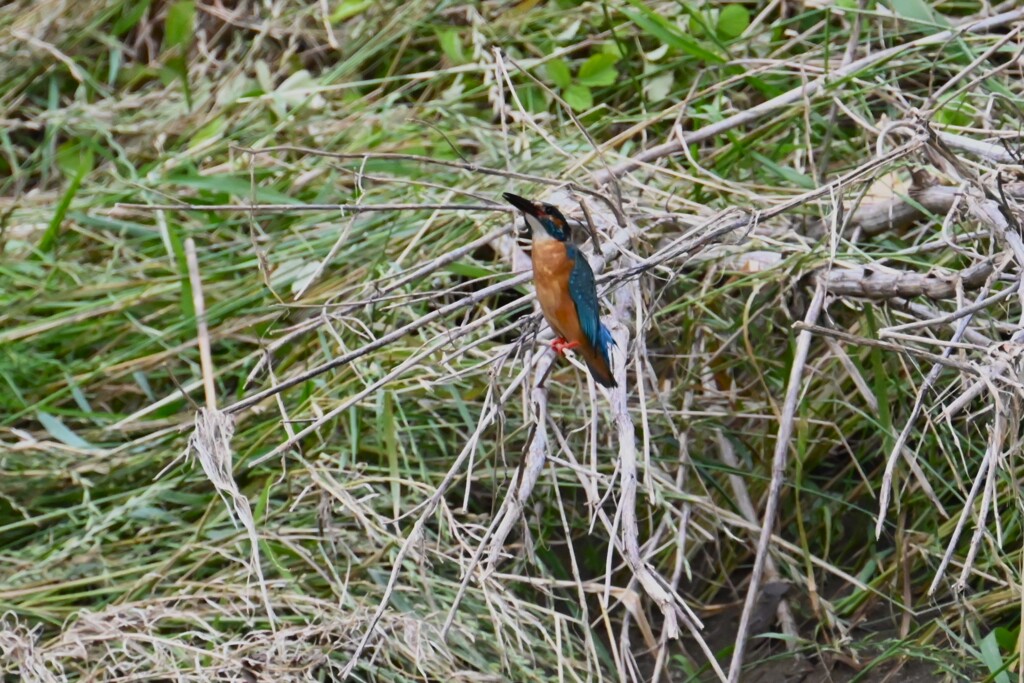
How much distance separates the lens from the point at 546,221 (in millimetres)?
2451

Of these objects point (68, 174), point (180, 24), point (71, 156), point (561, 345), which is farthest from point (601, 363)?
point (180, 24)

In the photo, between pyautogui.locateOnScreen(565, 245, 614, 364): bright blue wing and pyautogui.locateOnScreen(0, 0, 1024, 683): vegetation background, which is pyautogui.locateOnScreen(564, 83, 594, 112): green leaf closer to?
pyautogui.locateOnScreen(0, 0, 1024, 683): vegetation background

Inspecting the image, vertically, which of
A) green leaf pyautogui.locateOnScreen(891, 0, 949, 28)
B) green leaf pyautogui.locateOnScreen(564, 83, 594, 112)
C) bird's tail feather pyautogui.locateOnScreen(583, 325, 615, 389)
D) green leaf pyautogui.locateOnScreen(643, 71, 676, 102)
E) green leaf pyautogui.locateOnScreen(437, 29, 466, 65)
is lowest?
green leaf pyautogui.locateOnScreen(643, 71, 676, 102)

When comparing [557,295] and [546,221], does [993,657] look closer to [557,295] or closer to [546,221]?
[557,295]

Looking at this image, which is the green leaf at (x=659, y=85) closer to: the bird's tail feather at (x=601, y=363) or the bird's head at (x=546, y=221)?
the bird's head at (x=546, y=221)

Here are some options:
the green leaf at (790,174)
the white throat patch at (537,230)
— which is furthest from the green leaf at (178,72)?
the white throat patch at (537,230)

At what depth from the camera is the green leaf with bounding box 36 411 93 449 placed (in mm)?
3365

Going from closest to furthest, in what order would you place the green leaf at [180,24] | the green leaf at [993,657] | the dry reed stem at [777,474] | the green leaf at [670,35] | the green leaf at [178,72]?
the green leaf at [993,657]
the dry reed stem at [777,474]
the green leaf at [670,35]
the green leaf at [178,72]
the green leaf at [180,24]

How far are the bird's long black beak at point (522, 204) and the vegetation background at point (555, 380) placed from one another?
0.05 meters

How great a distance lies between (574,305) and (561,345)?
100 mm

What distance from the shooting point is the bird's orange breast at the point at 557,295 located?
7.38 ft

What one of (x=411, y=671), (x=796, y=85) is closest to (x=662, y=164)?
(x=796, y=85)

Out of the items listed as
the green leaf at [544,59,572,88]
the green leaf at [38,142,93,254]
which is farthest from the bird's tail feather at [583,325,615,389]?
the green leaf at [38,142,93,254]

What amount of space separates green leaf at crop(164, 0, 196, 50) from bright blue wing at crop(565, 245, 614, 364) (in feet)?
9.78
